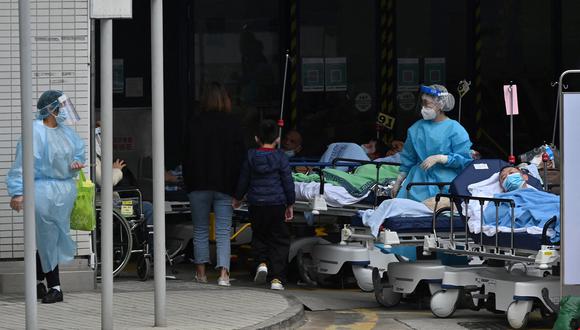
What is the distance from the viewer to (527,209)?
11.7 metres

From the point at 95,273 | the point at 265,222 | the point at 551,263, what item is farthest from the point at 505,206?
the point at 95,273

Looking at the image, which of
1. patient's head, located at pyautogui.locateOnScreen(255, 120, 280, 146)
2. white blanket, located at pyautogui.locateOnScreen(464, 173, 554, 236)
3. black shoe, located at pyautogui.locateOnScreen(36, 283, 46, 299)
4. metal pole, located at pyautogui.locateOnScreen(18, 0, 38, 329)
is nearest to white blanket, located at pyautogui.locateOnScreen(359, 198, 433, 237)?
white blanket, located at pyautogui.locateOnScreen(464, 173, 554, 236)

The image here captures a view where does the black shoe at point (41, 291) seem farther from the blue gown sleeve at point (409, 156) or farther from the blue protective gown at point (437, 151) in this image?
the blue gown sleeve at point (409, 156)

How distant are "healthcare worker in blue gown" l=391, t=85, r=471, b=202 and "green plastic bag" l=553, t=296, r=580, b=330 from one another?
3.33 m

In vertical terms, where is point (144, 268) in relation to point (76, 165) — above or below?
below

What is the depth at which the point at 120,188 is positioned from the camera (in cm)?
1526

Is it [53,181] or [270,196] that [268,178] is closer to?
[270,196]

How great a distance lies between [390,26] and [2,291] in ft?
30.4

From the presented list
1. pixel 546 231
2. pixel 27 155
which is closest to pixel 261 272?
pixel 546 231

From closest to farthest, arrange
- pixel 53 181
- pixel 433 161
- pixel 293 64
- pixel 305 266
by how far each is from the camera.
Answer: pixel 53 181
pixel 433 161
pixel 305 266
pixel 293 64

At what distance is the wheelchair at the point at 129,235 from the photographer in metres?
14.5

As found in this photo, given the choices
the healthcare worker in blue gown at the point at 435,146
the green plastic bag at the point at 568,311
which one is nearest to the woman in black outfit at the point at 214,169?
the healthcare worker in blue gown at the point at 435,146

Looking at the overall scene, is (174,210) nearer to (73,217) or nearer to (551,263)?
(73,217)

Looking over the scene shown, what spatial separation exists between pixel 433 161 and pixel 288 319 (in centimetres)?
259
